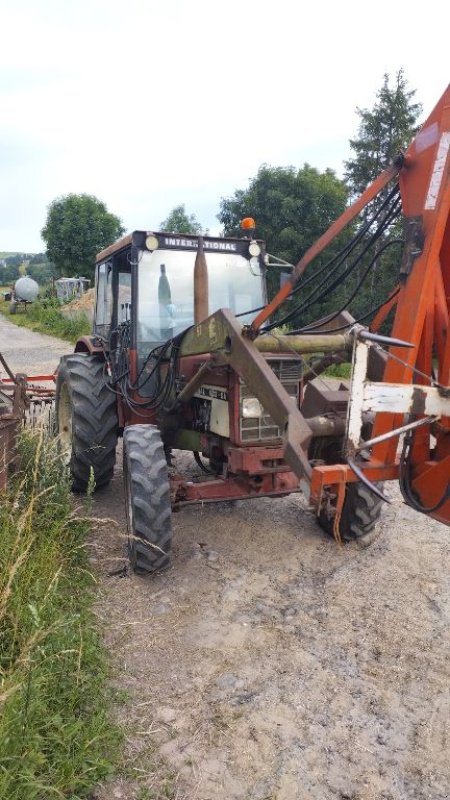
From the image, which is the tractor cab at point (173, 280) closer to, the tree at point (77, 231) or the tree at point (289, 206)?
the tree at point (289, 206)

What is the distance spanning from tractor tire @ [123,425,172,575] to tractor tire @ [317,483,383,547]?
1.36 metres

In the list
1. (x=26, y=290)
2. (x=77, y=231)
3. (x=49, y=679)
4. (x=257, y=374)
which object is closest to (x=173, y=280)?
(x=257, y=374)

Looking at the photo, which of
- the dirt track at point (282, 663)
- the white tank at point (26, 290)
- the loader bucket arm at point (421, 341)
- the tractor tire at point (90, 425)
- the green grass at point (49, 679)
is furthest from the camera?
the white tank at point (26, 290)

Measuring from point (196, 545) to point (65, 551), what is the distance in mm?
1015

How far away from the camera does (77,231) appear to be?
3694cm

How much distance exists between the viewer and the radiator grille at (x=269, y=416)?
426cm

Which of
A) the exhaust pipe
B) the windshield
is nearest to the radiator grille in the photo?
the exhaust pipe

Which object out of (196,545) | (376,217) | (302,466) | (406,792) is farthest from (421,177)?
(196,545)

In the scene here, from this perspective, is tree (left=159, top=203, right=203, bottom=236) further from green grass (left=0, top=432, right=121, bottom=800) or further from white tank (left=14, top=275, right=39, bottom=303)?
green grass (left=0, top=432, right=121, bottom=800)

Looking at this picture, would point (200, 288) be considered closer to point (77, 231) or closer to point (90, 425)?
point (90, 425)

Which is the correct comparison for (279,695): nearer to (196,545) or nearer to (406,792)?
(406,792)

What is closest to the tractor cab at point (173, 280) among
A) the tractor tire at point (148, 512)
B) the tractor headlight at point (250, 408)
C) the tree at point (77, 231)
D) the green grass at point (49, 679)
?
the tractor headlight at point (250, 408)

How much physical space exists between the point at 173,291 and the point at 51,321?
79.8 ft

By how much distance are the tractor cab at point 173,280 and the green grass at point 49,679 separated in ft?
6.15
